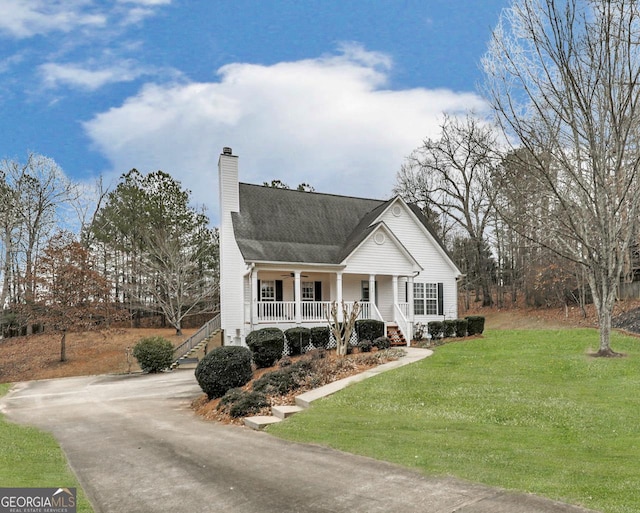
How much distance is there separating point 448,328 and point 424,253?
522 cm

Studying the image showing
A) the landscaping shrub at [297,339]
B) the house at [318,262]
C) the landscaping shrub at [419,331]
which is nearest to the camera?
the landscaping shrub at [297,339]

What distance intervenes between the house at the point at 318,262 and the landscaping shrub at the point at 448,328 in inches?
58.5

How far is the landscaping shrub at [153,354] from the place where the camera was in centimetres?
2397

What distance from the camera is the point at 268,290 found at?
24344mm

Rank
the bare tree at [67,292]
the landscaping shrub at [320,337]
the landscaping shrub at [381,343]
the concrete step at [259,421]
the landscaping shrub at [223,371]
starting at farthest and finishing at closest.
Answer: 1. the bare tree at [67,292]
2. the landscaping shrub at [320,337]
3. the landscaping shrub at [381,343]
4. the landscaping shrub at [223,371]
5. the concrete step at [259,421]

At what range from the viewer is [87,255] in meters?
30.0

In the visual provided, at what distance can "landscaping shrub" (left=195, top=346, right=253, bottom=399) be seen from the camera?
46.1ft

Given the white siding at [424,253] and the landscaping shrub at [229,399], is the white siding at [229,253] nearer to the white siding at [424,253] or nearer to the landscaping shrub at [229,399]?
the white siding at [424,253]

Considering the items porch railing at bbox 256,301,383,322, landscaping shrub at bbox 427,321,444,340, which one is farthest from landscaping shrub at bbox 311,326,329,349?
landscaping shrub at bbox 427,321,444,340

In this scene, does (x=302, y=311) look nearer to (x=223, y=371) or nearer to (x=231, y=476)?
(x=223, y=371)

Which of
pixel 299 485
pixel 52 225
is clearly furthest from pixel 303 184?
pixel 299 485

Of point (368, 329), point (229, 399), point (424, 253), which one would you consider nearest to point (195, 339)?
point (368, 329)

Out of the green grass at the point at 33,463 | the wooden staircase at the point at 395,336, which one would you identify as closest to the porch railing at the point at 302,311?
the wooden staircase at the point at 395,336

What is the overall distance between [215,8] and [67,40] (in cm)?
559
